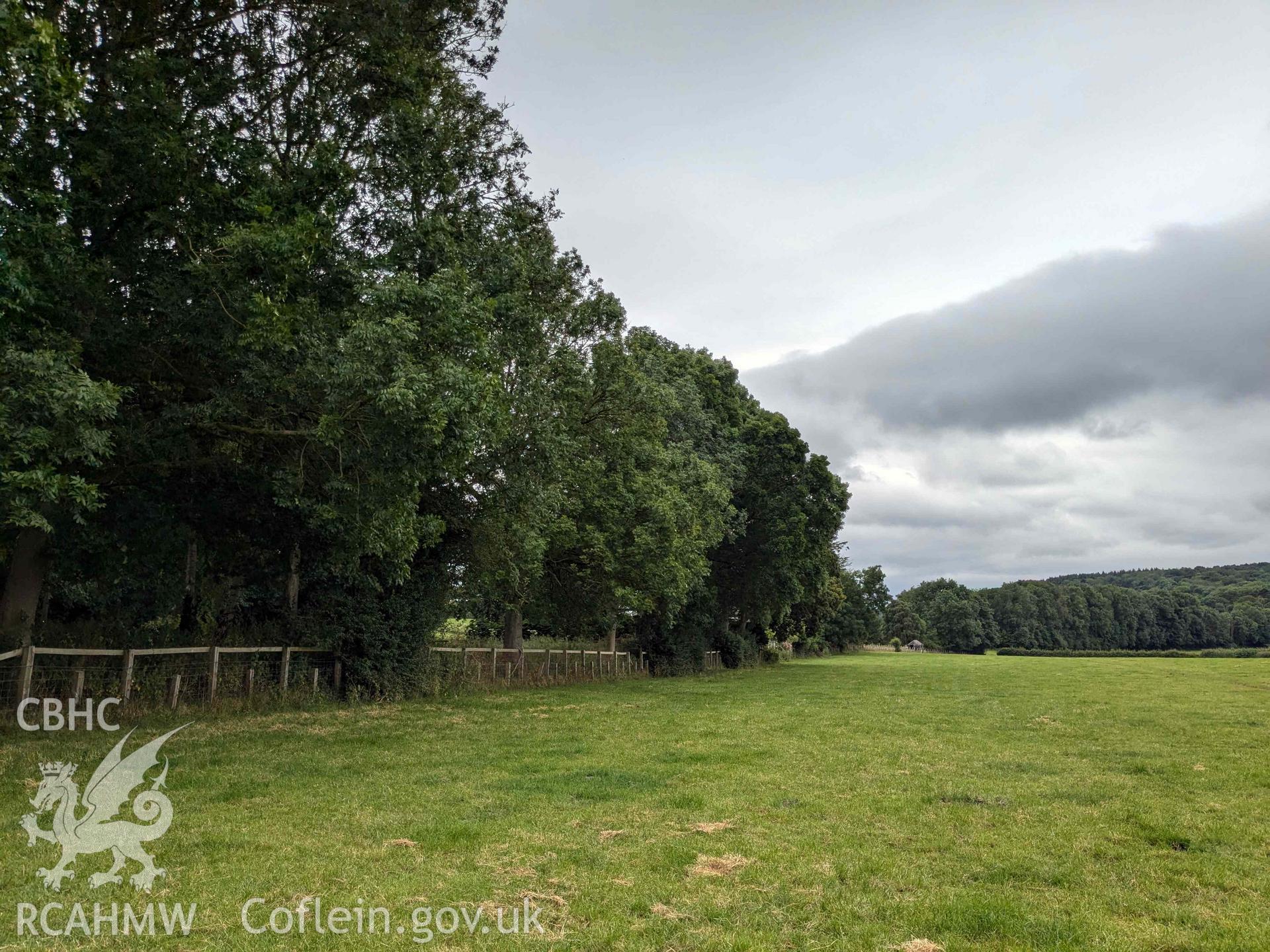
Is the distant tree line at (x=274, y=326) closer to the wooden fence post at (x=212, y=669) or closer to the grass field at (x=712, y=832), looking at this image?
the wooden fence post at (x=212, y=669)

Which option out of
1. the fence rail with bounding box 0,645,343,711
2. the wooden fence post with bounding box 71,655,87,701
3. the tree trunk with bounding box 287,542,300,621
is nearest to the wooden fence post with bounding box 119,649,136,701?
the fence rail with bounding box 0,645,343,711

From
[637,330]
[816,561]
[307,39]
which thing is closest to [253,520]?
[307,39]

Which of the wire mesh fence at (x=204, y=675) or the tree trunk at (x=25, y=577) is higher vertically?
the tree trunk at (x=25, y=577)

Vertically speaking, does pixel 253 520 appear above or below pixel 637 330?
below

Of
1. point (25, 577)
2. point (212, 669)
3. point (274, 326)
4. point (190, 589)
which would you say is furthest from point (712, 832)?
point (190, 589)

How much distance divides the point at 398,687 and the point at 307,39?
658 inches

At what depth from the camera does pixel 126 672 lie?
1634 centimetres

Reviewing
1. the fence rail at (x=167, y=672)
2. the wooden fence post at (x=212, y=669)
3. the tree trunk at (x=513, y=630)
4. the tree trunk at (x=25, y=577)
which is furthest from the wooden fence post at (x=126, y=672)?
the tree trunk at (x=513, y=630)

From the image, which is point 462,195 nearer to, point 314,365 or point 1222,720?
point 314,365

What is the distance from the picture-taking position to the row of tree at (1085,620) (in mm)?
144375

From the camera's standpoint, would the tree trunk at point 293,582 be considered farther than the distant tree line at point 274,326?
Yes

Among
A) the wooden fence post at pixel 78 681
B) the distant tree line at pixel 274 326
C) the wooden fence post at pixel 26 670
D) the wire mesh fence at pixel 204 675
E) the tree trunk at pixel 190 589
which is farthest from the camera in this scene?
the tree trunk at pixel 190 589

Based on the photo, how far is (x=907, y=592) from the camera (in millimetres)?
193375

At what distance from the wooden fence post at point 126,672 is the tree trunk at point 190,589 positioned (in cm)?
831
